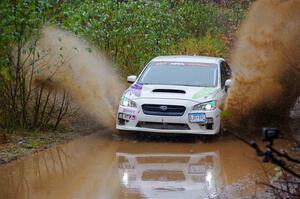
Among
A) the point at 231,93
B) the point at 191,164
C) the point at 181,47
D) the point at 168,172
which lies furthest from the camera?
the point at 181,47

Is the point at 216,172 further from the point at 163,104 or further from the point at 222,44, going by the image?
the point at 222,44

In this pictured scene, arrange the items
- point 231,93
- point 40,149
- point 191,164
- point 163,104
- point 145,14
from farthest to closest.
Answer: point 145,14, point 231,93, point 163,104, point 40,149, point 191,164

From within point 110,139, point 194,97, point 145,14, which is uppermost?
point 145,14

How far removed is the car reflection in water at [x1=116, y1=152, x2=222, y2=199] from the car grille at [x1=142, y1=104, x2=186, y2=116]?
53.8 inches

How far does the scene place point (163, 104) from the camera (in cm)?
1278

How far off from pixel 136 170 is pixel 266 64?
16.9 feet

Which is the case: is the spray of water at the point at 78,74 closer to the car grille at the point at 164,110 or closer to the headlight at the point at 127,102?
the headlight at the point at 127,102

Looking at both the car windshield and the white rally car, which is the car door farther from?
the car windshield

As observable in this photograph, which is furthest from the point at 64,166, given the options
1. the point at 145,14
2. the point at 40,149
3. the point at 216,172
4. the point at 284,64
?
the point at 145,14

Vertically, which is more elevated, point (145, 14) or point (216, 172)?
point (145, 14)

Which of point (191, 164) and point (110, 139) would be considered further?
point (110, 139)

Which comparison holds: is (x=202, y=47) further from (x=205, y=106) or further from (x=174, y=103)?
(x=174, y=103)

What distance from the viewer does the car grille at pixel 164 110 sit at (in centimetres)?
1274

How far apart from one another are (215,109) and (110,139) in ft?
6.82
